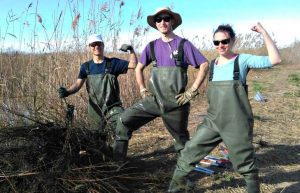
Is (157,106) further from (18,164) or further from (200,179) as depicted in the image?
(18,164)

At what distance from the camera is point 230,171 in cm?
479

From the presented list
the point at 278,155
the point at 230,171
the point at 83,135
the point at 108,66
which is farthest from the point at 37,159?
the point at 278,155

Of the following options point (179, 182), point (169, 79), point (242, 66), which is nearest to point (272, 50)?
point (242, 66)

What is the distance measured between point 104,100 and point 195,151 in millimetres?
1470

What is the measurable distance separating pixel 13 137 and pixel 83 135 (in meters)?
0.69

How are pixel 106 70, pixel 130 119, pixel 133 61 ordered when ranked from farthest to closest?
pixel 133 61, pixel 106 70, pixel 130 119

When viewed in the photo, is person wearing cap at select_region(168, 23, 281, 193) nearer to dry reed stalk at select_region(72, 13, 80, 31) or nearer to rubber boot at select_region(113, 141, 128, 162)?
rubber boot at select_region(113, 141, 128, 162)

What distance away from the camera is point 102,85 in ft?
15.8

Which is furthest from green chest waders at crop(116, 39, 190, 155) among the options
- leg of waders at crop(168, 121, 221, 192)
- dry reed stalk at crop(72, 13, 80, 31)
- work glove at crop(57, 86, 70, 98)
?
dry reed stalk at crop(72, 13, 80, 31)

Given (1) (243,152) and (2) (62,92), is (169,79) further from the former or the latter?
(2) (62,92)

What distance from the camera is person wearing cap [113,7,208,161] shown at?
4215 mm

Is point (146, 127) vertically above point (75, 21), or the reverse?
point (75, 21)

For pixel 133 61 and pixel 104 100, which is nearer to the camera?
pixel 104 100

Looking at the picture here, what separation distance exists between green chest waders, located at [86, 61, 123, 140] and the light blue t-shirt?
150cm
